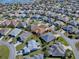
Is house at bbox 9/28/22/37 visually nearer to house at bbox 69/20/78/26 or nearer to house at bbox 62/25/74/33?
house at bbox 62/25/74/33

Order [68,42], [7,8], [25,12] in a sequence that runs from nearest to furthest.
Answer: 1. [68,42]
2. [25,12]
3. [7,8]

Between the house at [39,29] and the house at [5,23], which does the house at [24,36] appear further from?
the house at [5,23]

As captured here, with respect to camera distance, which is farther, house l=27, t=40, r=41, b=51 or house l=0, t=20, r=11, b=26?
house l=0, t=20, r=11, b=26

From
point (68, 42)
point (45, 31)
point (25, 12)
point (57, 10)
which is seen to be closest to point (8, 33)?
point (45, 31)

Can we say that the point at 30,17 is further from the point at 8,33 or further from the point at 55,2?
the point at 55,2

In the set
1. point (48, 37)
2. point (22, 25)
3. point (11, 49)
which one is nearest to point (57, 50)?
point (48, 37)

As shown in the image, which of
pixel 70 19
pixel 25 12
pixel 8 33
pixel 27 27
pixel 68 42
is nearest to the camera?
pixel 68 42

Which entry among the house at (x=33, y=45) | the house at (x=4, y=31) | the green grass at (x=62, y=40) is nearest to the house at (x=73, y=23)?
the green grass at (x=62, y=40)

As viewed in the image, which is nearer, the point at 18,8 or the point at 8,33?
the point at 8,33

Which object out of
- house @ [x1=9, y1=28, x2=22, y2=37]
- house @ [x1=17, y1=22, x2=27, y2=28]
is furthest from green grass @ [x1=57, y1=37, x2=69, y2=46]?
house @ [x1=17, y1=22, x2=27, y2=28]
